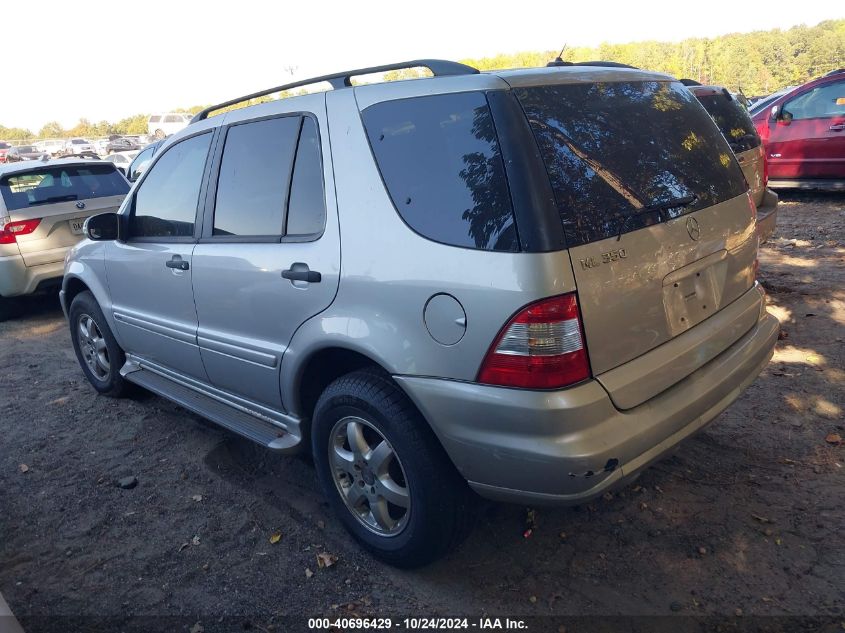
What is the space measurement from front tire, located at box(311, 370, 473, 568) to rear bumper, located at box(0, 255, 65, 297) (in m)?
5.24

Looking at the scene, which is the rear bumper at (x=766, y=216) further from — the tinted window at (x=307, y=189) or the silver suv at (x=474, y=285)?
the tinted window at (x=307, y=189)

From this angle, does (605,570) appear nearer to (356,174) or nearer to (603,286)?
(603,286)

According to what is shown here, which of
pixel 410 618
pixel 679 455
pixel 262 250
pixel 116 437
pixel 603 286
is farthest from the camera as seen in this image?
pixel 116 437

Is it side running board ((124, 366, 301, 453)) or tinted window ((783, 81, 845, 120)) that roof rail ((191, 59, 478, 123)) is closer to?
side running board ((124, 366, 301, 453))

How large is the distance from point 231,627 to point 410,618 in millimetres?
693

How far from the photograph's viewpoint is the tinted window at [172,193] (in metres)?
3.62

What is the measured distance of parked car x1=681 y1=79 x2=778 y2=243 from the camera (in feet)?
19.0

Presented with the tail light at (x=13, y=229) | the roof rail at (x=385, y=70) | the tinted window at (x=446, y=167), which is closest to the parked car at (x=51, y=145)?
the tail light at (x=13, y=229)

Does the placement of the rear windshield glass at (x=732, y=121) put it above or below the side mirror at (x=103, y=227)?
below

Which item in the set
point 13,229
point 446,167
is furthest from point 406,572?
point 13,229

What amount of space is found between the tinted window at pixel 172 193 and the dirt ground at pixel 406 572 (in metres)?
1.33

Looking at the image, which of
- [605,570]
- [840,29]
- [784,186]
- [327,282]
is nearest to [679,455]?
[605,570]

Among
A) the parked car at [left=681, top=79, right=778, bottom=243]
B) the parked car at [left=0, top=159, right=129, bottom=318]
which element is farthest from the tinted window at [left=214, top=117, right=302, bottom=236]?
the parked car at [left=0, top=159, right=129, bottom=318]

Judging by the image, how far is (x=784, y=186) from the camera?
9.85 metres
